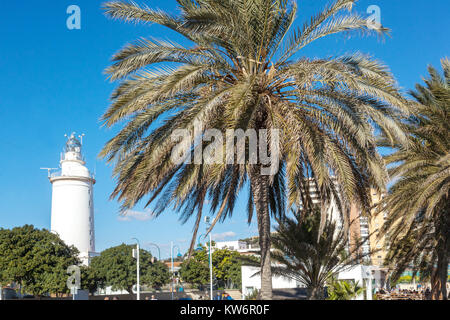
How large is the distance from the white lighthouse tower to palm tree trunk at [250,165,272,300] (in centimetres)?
4282

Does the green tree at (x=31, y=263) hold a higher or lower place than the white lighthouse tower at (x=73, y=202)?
lower

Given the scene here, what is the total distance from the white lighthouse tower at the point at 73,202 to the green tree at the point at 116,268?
1.49m

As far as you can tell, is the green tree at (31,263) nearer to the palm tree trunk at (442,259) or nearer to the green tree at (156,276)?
the green tree at (156,276)

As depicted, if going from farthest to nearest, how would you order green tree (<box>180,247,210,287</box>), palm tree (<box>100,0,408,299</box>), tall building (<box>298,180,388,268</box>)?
1. green tree (<box>180,247,210,287</box>)
2. tall building (<box>298,180,388,268</box>)
3. palm tree (<box>100,0,408,299</box>)

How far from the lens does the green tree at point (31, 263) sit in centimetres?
3928

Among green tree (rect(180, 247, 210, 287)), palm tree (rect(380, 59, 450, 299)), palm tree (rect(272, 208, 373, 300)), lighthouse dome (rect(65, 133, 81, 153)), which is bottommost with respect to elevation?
green tree (rect(180, 247, 210, 287))

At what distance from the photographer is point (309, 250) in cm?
1644

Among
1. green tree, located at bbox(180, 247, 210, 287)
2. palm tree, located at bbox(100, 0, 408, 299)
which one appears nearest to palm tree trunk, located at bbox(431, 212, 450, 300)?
palm tree, located at bbox(100, 0, 408, 299)

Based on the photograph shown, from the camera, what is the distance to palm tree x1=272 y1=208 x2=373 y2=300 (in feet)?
54.9

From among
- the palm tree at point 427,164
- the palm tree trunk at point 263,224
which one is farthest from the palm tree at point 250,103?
the palm tree at point 427,164

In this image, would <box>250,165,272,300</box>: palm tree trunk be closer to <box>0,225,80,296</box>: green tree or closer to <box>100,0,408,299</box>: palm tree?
<box>100,0,408,299</box>: palm tree

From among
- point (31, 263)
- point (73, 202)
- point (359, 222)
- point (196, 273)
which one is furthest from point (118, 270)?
point (359, 222)

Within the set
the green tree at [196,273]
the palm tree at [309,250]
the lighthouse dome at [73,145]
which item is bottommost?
the green tree at [196,273]

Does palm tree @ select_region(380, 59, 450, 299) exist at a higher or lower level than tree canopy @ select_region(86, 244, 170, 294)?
higher
